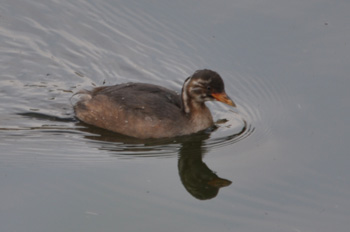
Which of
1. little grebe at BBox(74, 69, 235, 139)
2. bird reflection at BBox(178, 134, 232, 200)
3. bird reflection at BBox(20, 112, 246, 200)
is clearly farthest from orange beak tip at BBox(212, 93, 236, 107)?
bird reflection at BBox(178, 134, 232, 200)

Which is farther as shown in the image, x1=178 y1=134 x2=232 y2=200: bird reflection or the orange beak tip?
the orange beak tip

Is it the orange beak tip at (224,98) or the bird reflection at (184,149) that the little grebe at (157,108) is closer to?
the orange beak tip at (224,98)

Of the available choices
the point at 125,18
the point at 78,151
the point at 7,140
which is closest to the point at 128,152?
the point at 78,151

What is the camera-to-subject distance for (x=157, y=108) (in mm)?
13391

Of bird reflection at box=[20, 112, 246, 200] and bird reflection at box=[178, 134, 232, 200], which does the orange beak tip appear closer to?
bird reflection at box=[20, 112, 246, 200]

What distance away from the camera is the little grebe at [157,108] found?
13305 millimetres

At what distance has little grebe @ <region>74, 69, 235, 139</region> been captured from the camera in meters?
13.3

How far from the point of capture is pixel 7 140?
1291 cm

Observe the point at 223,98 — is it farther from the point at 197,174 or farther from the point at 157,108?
the point at 197,174

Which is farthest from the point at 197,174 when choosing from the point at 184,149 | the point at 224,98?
the point at 224,98

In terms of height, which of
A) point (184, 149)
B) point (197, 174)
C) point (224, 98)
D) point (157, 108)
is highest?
point (157, 108)

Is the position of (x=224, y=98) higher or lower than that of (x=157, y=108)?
lower

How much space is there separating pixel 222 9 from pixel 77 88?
345 cm

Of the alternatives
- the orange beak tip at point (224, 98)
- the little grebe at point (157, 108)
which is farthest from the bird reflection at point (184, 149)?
the orange beak tip at point (224, 98)
